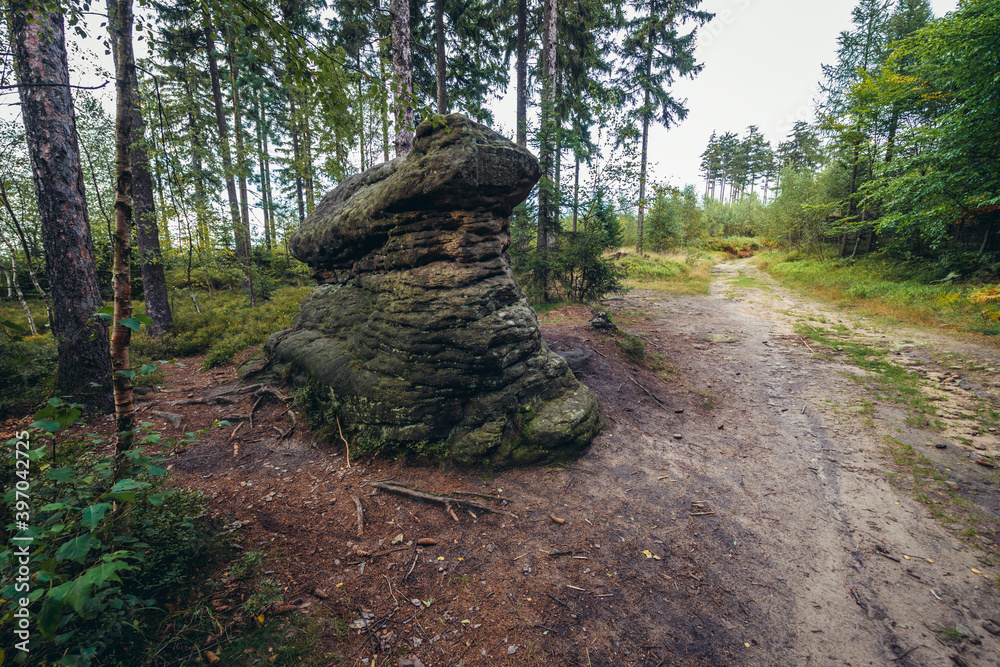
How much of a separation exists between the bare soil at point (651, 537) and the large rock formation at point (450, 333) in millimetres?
569

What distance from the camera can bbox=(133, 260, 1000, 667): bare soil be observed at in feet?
9.97

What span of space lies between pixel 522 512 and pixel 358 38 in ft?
60.3

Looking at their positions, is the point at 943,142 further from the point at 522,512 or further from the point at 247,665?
the point at 247,665

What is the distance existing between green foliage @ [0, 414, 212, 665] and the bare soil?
2.23 feet

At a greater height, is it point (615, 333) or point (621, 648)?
point (615, 333)

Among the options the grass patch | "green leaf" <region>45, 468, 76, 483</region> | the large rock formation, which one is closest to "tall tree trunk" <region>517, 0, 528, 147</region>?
the large rock formation

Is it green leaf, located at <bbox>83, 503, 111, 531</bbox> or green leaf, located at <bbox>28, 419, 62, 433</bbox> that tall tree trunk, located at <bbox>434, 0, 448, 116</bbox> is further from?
green leaf, located at <bbox>83, 503, 111, 531</bbox>

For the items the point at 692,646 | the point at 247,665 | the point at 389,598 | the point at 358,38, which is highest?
the point at 358,38

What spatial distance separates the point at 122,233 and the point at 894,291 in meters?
21.6

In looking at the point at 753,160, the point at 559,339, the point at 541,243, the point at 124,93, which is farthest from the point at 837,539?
the point at 753,160

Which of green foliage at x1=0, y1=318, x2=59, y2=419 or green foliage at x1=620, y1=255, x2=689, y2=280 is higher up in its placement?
green foliage at x1=620, y1=255, x2=689, y2=280

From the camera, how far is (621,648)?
117 inches

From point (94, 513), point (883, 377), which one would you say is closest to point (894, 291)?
point (883, 377)

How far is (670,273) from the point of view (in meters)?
22.7
